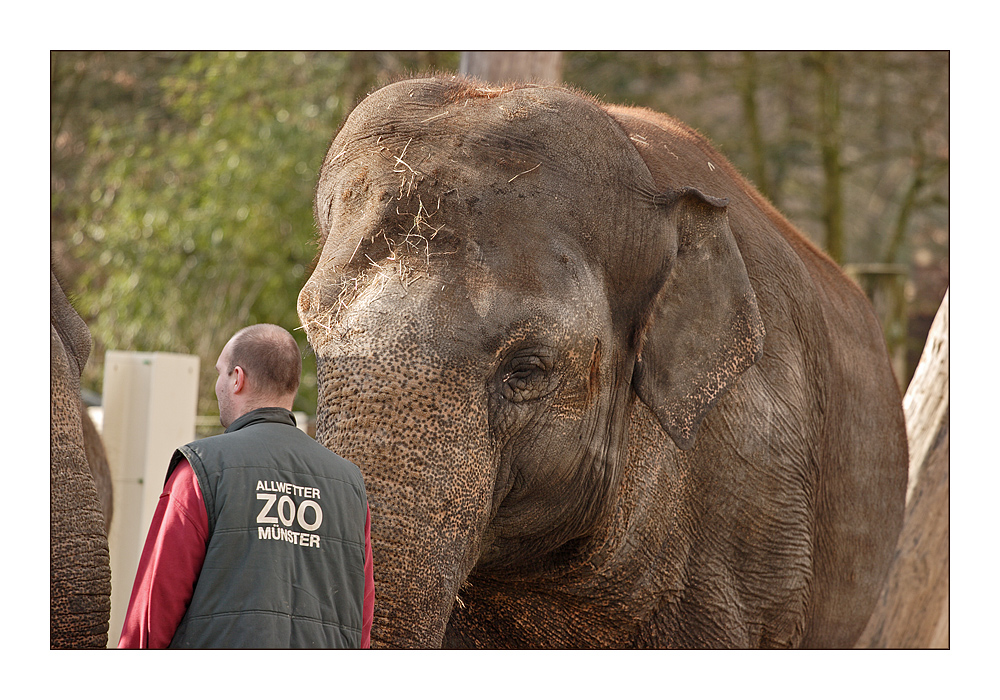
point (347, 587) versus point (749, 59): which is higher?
point (749, 59)

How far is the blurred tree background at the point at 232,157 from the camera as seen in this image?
5.66 metres

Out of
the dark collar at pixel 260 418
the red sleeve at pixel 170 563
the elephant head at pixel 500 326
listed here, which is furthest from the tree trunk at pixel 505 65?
the red sleeve at pixel 170 563

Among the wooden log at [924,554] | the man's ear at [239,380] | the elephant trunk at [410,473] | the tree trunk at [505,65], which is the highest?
the tree trunk at [505,65]

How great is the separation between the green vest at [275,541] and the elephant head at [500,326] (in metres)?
0.08

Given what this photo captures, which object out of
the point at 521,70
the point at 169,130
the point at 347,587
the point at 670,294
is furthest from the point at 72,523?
the point at 169,130

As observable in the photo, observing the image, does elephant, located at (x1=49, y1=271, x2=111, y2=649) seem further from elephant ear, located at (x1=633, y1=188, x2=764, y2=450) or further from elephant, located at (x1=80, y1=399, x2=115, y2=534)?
elephant ear, located at (x1=633, y1=188, x2=764, y2=450)

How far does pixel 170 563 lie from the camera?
1256 mm

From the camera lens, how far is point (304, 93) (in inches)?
233

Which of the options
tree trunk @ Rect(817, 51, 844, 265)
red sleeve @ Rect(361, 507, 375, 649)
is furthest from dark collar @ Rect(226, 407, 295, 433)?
tree trunk @ Rect(817, 51, 844, 265)

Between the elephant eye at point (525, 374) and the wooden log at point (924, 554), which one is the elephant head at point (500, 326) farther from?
the wooden log at point (924, 554)

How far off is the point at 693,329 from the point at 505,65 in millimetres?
2294

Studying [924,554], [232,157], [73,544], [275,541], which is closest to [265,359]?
[275,541]

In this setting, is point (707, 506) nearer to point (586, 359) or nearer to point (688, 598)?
point (688, 598)

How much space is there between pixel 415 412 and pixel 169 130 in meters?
5.40
